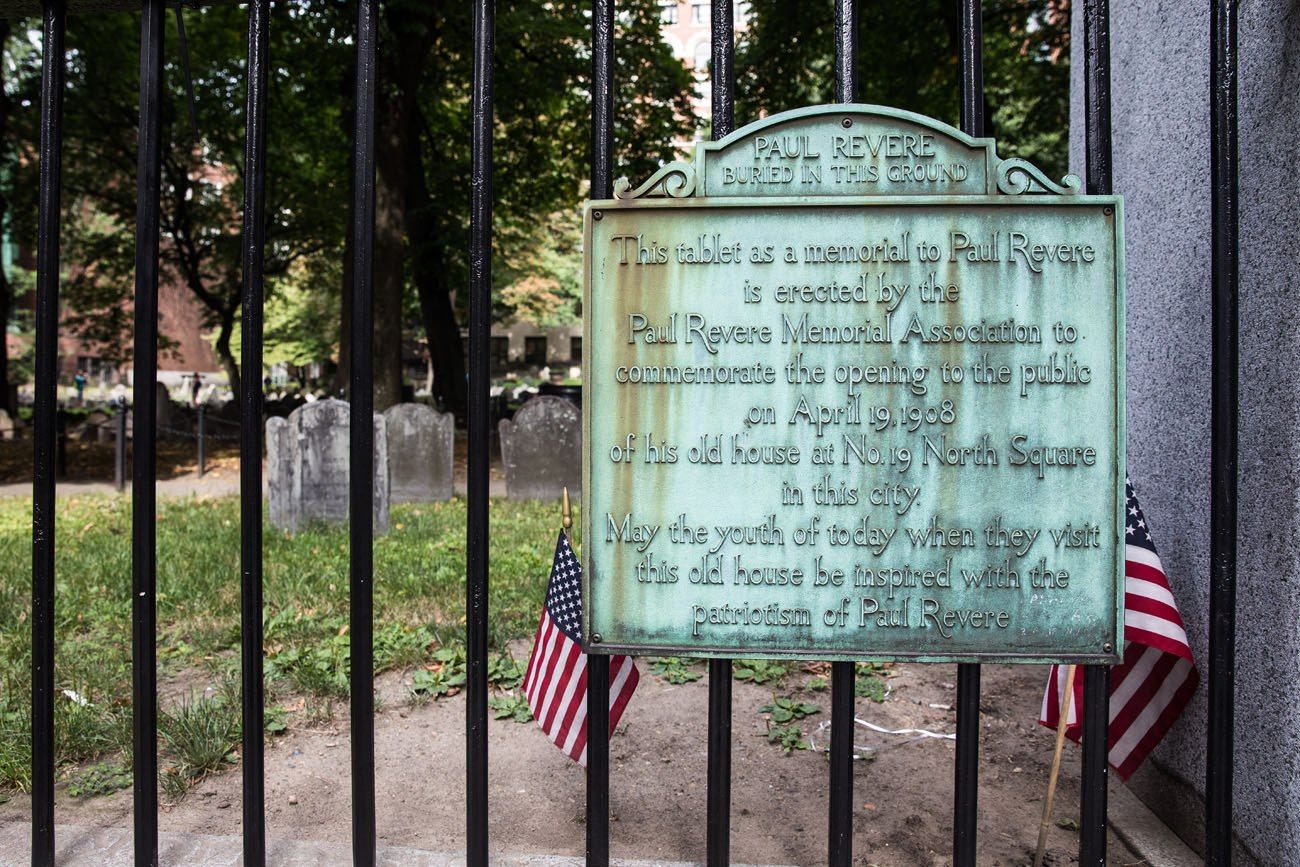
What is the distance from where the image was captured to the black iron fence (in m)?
2.39

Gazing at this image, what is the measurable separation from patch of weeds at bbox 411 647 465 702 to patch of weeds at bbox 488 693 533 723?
0.29m

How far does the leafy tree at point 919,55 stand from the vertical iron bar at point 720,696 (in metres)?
10.4

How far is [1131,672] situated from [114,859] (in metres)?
3.10

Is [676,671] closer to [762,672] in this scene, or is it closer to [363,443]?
[762,672]

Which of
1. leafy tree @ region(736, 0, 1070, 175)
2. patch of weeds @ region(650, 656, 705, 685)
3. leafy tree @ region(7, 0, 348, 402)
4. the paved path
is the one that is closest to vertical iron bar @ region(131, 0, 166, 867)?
the paved path

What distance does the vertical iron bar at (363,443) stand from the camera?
8.15ft

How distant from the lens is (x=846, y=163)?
235 centimetres

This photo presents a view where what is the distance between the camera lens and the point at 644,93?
17.3 metres

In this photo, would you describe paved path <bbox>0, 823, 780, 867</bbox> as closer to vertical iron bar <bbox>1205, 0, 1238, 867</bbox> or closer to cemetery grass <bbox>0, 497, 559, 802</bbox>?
cemetery grass <bbox>0, 497, 559, 802</bbox>

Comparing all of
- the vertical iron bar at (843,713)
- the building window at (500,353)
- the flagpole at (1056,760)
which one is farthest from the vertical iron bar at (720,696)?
the building window at (500,353)

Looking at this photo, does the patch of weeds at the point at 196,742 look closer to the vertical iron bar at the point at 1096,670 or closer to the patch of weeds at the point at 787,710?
the patch of weeds at the point at 787,710

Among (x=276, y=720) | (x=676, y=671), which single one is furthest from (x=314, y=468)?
(x=676, y=671)

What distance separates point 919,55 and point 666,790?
12.6m

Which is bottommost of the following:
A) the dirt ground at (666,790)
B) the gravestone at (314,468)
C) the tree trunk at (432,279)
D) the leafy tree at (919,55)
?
the dirt ground at (666,790)
